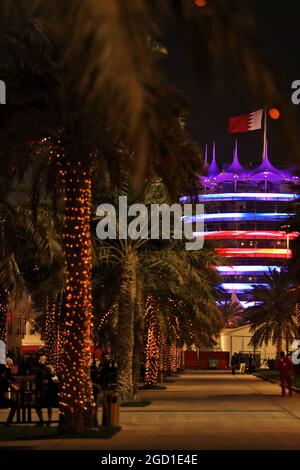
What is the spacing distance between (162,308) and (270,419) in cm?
1435

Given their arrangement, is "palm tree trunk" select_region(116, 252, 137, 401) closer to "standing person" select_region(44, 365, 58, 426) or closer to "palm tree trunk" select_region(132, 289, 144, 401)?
"palm tree trunk" select_region(132, 289, 144, 401)

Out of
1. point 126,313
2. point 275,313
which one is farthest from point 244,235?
point 126,313

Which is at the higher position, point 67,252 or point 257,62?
point 67,252

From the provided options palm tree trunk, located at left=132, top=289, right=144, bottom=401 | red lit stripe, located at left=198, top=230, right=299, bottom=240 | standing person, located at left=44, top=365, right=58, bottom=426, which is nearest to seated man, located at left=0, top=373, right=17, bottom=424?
standing person, located at left=44, top=365, right=58, bottom=426

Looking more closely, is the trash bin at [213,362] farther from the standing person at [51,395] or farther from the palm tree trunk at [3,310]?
the standing person at [51,395]

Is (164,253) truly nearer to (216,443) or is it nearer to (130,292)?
(130,292)

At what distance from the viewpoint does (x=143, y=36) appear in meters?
3.05

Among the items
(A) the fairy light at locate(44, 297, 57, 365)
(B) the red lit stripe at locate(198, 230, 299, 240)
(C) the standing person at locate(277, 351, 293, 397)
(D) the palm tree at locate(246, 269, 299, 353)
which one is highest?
(B) the red lit stripe at locate(198, 230, 299, 240)

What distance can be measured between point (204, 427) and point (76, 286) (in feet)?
16.5

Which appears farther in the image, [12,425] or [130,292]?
[130,292]

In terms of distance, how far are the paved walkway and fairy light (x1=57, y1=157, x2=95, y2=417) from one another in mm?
1529

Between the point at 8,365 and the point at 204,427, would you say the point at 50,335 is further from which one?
the point at 204,427

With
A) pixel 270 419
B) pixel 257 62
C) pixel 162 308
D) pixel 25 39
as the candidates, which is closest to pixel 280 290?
pixel 162 308

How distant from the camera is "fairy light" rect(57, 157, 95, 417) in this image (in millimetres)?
22984
